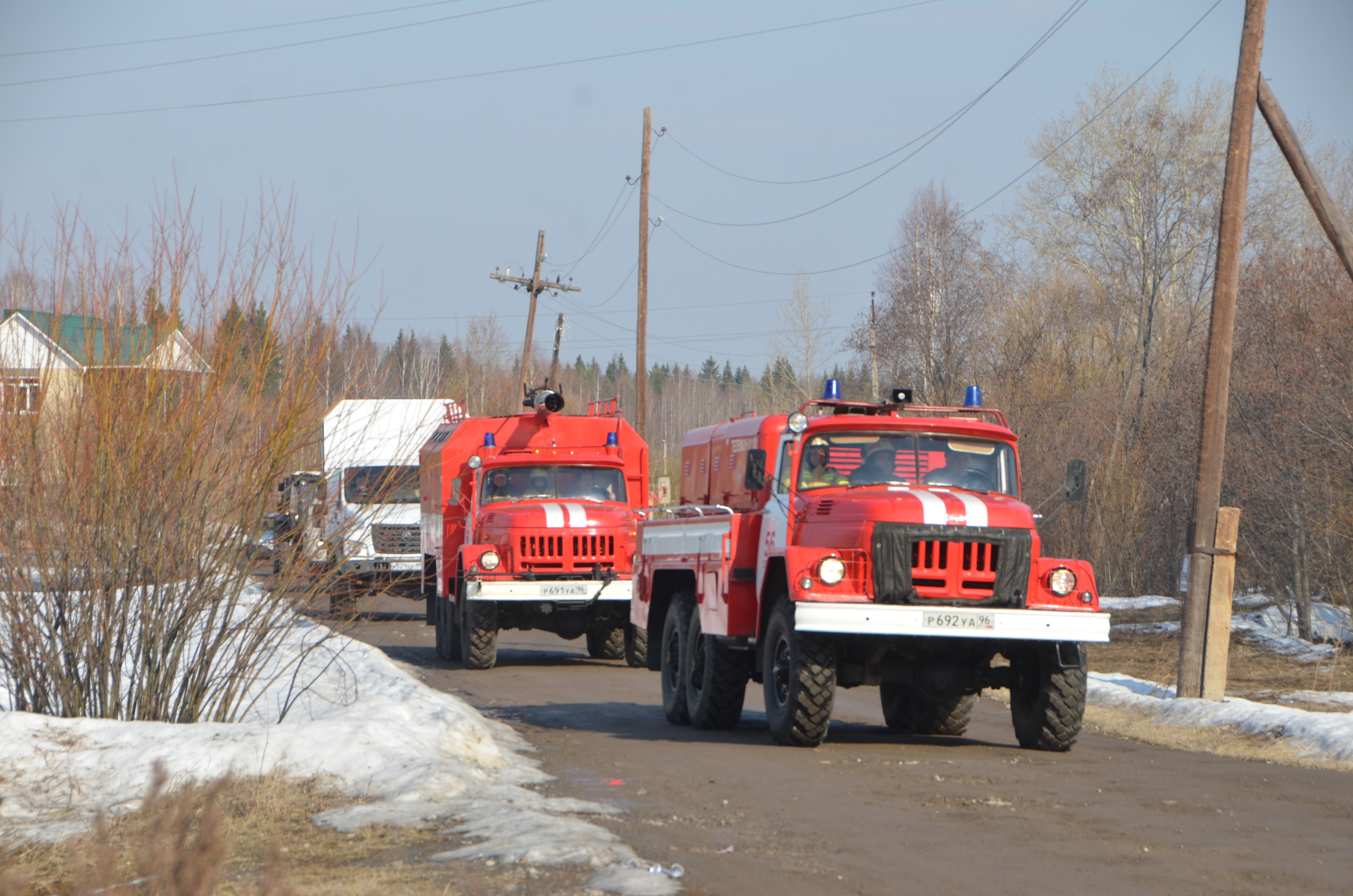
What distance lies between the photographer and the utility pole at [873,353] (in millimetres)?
43031

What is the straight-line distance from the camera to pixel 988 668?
10320 millimetres

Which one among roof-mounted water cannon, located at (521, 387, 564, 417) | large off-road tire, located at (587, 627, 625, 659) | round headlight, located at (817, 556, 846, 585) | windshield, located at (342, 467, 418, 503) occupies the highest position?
roof-mounted water cannon, located at (521, 387, 564, 417)

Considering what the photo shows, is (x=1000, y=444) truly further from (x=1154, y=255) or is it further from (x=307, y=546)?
(x=1154, y=255)

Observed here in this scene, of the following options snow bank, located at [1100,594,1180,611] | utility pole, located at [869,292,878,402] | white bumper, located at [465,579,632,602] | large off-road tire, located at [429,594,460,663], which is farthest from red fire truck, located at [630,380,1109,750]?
utility pole, located at [869,292,878,402]

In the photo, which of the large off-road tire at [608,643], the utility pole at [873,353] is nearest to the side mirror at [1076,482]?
the large off-road tire at [608,643]

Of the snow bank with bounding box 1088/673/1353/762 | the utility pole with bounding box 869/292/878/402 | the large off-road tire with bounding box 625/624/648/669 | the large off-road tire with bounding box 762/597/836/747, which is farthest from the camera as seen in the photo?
the utility pole with bounding box 869/292/878/402

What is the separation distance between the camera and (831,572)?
9.56 m

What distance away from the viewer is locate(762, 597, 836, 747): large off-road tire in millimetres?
9680

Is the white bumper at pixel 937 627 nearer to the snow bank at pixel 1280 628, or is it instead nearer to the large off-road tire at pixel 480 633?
the large off-road tire at pixel 480 633

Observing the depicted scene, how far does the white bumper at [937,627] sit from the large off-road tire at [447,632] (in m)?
9.08

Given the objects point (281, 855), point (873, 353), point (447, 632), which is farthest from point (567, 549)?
point (873, 353)

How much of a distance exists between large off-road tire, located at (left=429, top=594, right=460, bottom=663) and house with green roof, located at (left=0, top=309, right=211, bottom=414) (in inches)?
362

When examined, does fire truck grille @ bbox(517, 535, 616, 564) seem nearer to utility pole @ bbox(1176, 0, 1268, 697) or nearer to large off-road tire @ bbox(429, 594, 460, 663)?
large off-road tire @ bbox(429, 594, 460, 663)

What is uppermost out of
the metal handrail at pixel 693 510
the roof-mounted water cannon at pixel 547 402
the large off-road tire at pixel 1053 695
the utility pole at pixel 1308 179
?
the utility pole at pixel 1308 179
